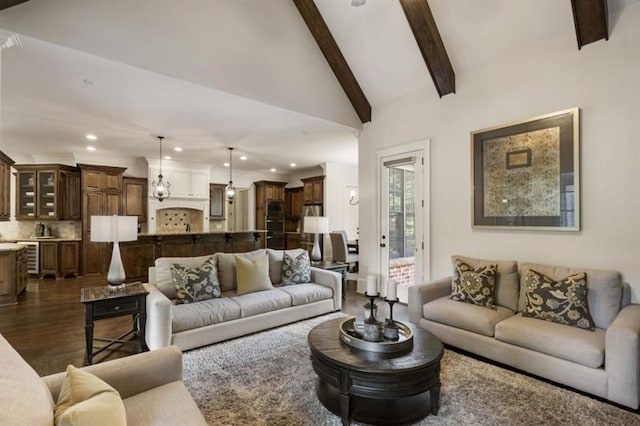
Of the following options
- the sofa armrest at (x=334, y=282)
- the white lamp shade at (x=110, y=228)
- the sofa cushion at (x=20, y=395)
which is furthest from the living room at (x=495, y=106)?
the sofa cushion at (x=20, y=395)

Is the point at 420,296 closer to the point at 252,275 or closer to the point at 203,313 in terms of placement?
the point at 252,275

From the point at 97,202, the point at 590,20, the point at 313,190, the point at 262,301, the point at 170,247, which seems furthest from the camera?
the point at 313,190

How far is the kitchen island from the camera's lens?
19.2ft

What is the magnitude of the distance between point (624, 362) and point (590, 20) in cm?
297

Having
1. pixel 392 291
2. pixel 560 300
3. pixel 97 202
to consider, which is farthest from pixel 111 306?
pixel 97 202

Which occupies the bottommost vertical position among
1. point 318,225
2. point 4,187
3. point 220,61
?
point 318,225

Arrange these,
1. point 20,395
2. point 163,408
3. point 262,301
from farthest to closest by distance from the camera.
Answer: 1. point 262,301
2. point 163,408
3. point 20,395

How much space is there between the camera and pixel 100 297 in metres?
2.75

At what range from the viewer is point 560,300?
2729 mm

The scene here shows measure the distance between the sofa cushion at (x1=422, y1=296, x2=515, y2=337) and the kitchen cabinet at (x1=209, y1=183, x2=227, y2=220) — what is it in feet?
23.8

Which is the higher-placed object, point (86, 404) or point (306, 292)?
point (86, 404)

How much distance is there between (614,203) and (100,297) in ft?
15.7

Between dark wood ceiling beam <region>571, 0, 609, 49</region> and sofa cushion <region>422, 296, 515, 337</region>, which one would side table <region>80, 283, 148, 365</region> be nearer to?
sofa cushion <region>422, 296, 515, 337</region>

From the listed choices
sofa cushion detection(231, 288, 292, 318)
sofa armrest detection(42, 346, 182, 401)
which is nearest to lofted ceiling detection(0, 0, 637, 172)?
sofa cushion detection(231, 288, 292, 318)
